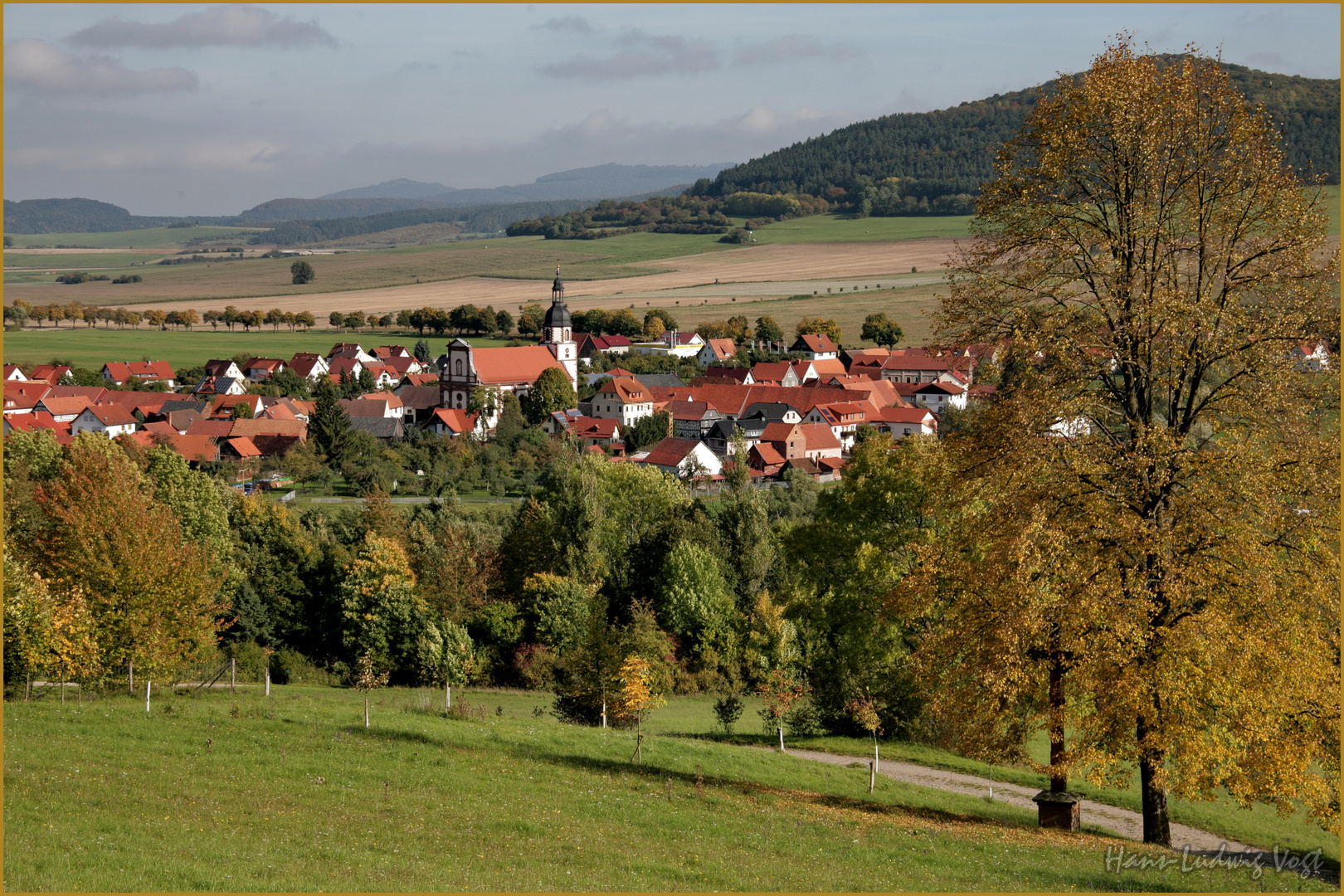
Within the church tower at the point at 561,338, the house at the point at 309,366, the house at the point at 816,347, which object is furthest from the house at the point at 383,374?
the house at the point at 816,347

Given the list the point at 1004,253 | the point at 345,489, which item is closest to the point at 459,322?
the point at 345,489

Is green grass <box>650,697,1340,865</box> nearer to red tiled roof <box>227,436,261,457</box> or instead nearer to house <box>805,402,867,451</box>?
red tiled roof <box>227,436,261,457</box>

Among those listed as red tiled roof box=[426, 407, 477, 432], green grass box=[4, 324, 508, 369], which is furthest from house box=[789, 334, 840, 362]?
red tiled roof box=[426, 407, 477, 432]

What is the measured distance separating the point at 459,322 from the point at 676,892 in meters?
150

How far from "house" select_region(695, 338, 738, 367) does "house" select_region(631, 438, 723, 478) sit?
5327 cm

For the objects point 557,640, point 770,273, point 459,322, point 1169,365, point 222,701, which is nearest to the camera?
point 1169,365

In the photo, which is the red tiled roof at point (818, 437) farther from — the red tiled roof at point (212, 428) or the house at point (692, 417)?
the red tiled roof at point (212, 428)

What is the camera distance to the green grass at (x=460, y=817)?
40.7 feet

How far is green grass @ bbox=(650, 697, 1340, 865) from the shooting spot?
17.7 m

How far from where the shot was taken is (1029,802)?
19219 mm

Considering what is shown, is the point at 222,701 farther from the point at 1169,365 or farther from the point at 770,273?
the point at 770,273

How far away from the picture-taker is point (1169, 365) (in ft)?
46.2

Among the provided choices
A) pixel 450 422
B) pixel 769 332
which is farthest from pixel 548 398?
pixel 769 332

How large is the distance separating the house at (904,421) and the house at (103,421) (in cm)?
6518
